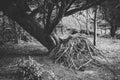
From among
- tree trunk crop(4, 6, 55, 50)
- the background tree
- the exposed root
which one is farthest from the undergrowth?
the background tree

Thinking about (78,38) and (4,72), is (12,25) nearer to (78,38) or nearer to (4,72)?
(78,38)

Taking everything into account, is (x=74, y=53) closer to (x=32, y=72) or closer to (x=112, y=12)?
(x=32, y=72)

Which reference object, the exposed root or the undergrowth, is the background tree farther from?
the undergrowth

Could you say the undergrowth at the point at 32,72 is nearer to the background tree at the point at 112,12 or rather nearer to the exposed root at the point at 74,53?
the exposed root at the point at 74,53

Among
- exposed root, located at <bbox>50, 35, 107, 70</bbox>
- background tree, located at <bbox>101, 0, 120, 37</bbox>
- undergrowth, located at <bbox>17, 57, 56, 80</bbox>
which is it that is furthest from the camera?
background tree, located at <bbox>101, 0, 120, 37</bbox>

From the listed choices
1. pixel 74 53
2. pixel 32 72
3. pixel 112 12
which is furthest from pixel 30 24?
pixel 112 12

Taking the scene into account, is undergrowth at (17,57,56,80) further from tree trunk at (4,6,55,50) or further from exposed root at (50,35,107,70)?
tree trunk at (4,6,55,50)

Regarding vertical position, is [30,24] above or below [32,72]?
above

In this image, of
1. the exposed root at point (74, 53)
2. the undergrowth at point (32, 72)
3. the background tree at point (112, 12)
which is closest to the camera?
the undergrowth at point (32, 72)

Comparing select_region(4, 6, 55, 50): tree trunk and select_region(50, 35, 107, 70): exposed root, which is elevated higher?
select_region(4, 6, 55, 50): tree trunk

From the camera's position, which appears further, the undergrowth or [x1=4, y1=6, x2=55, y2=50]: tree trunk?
[x1=4, y1=6, x2=55, y2=50]: tree trunk

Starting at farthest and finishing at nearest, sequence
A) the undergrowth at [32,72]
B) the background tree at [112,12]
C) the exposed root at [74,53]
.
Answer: the background tree at [112,12]
the exposed root at [74,53]
the undergrowth at [32,72]

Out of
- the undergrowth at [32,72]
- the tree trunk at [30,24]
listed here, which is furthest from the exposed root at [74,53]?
the undergrowth at [32,72]

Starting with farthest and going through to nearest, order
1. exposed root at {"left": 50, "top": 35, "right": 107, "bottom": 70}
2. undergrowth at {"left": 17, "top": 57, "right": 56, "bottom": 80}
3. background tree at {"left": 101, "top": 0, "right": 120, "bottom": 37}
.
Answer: background tree at {"left": 101, "top": 0, "right": 120, "bottom": 37}
exposed root at {"left": 50, "top": 35, "right": 107, "bottom": 70}
undergrowth at {"left": 17, "top": 57, "right": 56, "bottom": 80}
